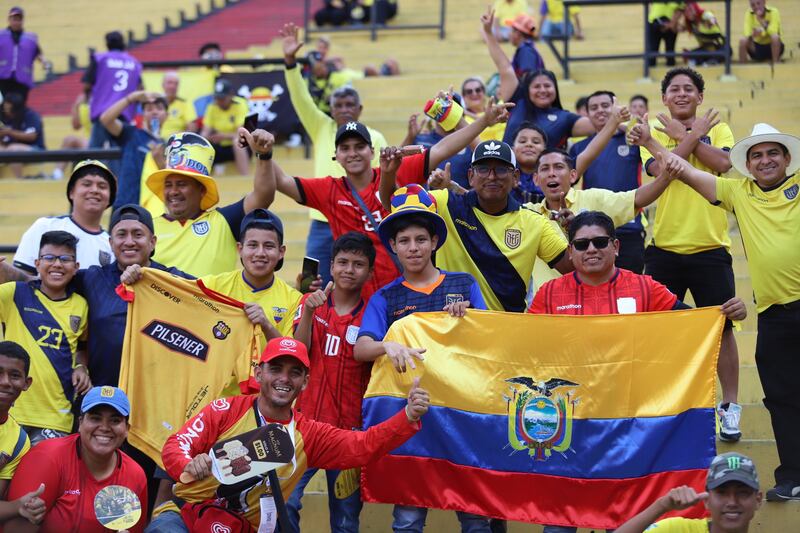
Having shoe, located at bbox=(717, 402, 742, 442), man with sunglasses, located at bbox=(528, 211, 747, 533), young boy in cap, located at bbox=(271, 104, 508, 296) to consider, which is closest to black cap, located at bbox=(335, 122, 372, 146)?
young boy in cap, located at bbox=(271, 104, 508, 296)

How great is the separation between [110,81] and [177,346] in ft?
23.8

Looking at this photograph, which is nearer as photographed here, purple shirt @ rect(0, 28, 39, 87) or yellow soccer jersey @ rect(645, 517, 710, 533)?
yellow soccer jersey @ rect(645, 517, 710, 533)

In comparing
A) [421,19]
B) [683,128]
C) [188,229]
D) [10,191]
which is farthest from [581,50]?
[188,229]

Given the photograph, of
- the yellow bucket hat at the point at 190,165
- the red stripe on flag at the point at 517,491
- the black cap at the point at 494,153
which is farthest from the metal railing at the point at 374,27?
the red stripe on flag at the point at 517,491

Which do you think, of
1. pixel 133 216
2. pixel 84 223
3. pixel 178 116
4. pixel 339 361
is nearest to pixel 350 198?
pixel 339 361

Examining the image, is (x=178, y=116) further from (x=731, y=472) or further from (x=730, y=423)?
(x=731, y=472)

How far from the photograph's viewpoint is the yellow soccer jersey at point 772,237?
22.6ft

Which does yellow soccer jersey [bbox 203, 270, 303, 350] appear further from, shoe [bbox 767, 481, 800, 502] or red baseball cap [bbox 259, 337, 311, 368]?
shoe [bbox 767, 481, 800, 502]

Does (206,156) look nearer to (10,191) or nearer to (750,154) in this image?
(750,154)

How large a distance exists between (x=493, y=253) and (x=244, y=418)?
190cm

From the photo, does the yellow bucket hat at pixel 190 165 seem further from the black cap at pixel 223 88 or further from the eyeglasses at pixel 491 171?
the black cap at pixel 223 88

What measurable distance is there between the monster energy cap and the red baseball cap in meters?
2.03

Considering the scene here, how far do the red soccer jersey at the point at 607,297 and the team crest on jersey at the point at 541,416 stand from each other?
1.42ft

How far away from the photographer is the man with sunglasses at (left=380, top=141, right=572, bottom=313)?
7191 millimetres
